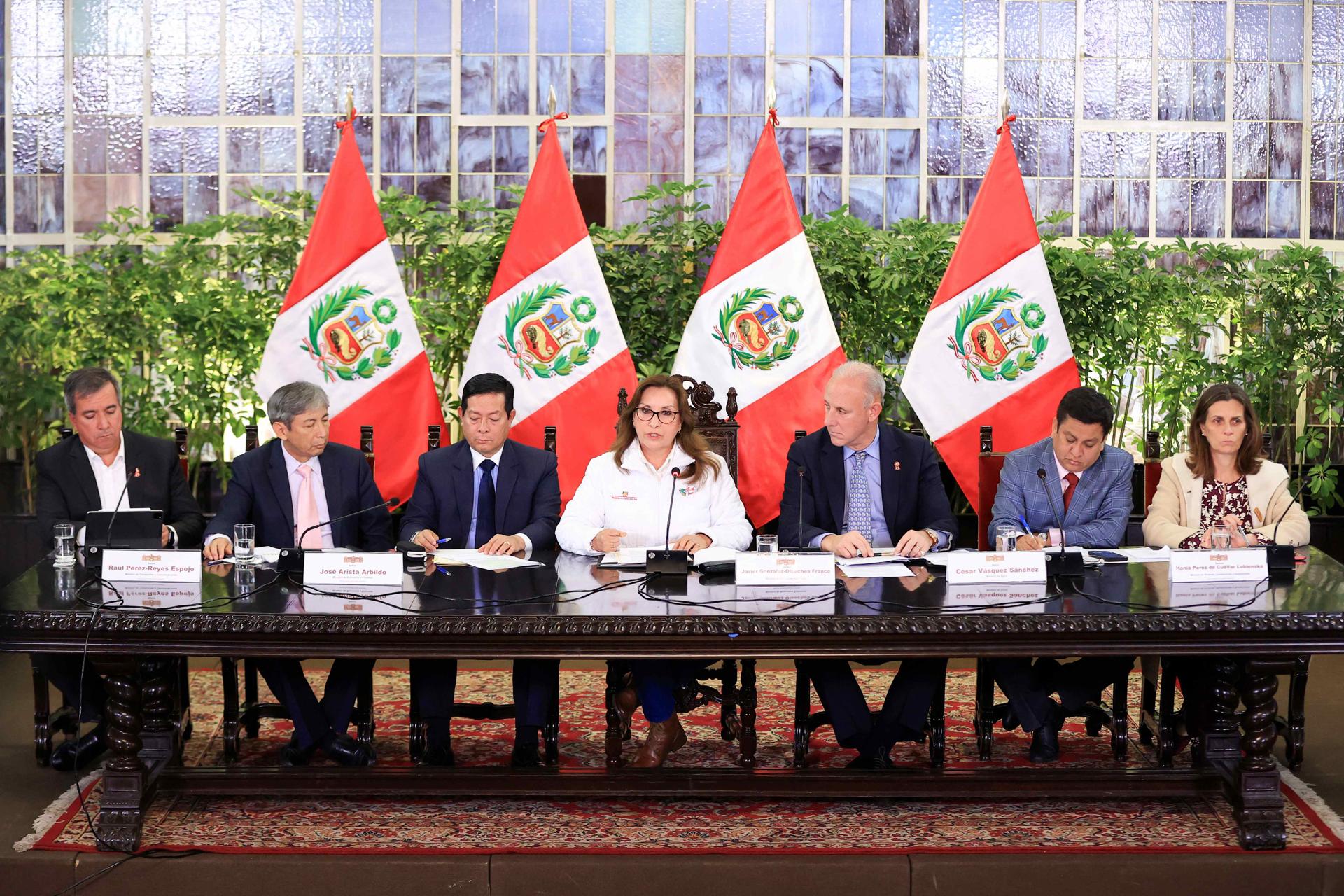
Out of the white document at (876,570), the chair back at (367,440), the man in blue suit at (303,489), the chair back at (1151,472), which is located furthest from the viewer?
the chair back at (367,440)

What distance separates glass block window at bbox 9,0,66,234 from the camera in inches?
246

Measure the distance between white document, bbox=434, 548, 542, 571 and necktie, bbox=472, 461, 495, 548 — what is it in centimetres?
35

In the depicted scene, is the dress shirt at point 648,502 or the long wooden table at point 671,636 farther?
the dress shirt at point 648,502

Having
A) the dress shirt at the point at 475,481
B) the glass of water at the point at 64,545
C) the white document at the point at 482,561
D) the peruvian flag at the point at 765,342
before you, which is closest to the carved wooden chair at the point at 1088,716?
the peruvian flag at the point at 765,342

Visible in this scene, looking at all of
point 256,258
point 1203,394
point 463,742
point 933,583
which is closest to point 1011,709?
point 933,583

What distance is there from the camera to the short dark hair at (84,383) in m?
3.73

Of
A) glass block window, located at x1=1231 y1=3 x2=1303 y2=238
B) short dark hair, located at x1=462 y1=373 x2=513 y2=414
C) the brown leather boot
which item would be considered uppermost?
glass block window, located at x1=1231 y1=3 x2=1303 y2=238

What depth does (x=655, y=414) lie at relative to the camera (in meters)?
3.62

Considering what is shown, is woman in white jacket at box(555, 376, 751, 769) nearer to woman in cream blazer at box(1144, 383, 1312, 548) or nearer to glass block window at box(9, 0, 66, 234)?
woman in cream blazer at box(1144, 383, 1312, 548)

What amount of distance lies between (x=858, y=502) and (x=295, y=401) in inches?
61.9

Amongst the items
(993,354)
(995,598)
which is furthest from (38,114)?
(995,598)

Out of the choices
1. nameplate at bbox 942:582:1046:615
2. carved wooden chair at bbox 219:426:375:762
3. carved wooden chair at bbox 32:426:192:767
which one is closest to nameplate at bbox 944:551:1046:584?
nameplate at bbox 942:582:1046:615

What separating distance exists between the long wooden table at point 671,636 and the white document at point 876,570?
0.16 feet

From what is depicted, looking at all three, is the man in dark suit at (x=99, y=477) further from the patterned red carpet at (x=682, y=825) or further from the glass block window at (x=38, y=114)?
the glass block window at (x=38, y=114)
